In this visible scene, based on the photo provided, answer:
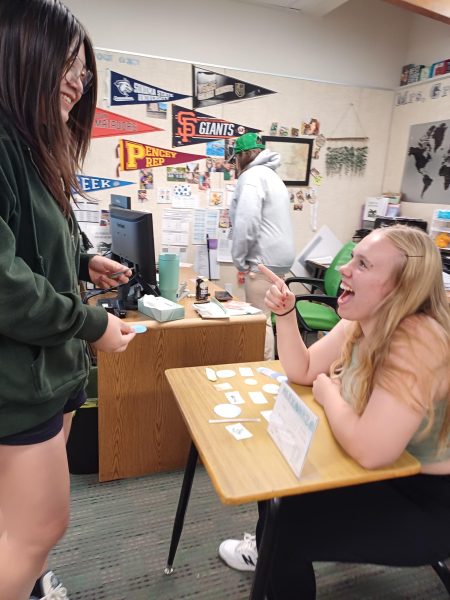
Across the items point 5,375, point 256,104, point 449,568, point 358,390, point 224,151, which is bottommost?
point 449,568

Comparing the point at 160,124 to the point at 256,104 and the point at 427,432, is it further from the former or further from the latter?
the point at 427,432

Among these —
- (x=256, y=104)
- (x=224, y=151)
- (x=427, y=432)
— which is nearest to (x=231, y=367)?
(x=427, y=432)

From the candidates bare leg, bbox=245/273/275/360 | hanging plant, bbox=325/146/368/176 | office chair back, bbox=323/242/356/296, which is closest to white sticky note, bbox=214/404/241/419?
bare leg, bbox=245/273/275/360

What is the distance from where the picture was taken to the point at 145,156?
3.25 m

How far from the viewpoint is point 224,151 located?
340 centimetres

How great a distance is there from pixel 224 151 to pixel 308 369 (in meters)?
2.63

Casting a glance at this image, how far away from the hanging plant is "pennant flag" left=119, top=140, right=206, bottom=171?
1242 millimetres

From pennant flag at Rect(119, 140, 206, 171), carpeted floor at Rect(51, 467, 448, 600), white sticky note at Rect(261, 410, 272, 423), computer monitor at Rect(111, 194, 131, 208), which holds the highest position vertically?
pennant flag at Rect(119, 140, 206, 171)

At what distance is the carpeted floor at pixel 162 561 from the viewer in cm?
136

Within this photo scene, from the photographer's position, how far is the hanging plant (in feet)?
12.2

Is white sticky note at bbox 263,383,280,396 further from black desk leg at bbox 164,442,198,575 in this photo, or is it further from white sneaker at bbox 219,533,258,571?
white sneaker at bbox 219,533,258,571

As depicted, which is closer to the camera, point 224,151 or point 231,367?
point 231,367

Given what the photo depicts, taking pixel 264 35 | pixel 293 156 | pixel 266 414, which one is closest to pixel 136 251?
pixel 266 414

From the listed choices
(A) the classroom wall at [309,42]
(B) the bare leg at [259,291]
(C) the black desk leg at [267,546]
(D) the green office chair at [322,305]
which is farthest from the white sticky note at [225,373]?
(A) the classroom wall at [309,42]
